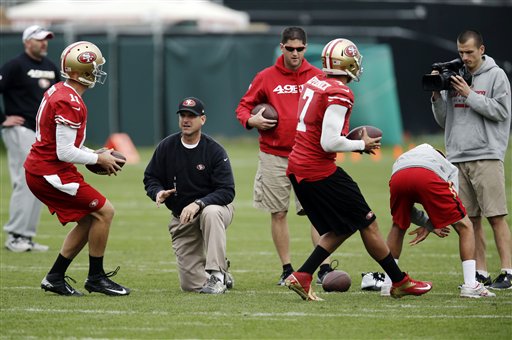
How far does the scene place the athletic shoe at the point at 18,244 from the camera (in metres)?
10.9

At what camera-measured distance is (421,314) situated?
7.10m

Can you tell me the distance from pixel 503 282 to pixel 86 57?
354 cm

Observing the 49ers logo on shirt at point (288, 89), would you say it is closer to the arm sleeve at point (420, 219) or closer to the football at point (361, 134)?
the football at point (361, 134)

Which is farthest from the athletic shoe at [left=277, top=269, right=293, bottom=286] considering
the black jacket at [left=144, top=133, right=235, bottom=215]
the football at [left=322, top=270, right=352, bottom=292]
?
the black jacket at [left=144, top=133, right=235, bottom=215]

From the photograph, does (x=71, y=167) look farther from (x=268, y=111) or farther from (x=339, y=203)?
(x=339, y=203)

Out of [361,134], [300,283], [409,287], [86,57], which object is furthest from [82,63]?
[409,287]

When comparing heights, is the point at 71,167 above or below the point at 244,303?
above

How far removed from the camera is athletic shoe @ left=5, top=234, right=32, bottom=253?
10859 millimetres

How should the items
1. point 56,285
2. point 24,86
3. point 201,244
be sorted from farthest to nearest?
point 24,86
point 201,244
point 56,285

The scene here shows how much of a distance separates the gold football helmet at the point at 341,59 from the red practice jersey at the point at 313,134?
0.29 feet

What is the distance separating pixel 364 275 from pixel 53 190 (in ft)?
7.92

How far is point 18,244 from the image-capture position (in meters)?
10.9

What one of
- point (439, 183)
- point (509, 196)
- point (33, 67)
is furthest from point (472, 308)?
point (509, 196)

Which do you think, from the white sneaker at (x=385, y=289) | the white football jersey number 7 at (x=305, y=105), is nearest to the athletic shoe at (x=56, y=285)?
the white football jersey number 7 at (x=305, y=105)
